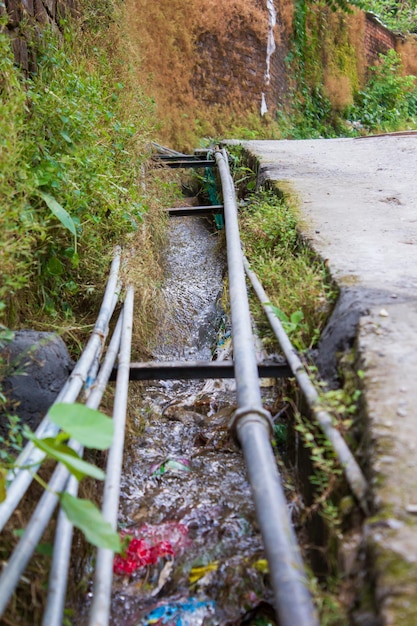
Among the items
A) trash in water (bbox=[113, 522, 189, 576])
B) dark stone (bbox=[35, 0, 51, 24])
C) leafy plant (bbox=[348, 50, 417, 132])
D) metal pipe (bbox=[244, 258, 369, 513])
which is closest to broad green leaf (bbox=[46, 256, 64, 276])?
metal pipe (bbox=[244, 258, 369, 513])

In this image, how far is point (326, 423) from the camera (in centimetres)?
166

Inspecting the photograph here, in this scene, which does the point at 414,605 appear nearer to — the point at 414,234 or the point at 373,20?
the point at 414,234

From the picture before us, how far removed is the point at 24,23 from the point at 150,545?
2.67m

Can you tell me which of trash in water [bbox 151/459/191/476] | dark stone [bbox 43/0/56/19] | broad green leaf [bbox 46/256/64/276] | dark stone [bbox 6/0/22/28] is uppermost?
dark stone [bbox 43/0/56/19]

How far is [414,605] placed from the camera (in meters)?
1.09

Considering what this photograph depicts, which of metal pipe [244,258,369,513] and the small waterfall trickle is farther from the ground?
the small waterfall trickle

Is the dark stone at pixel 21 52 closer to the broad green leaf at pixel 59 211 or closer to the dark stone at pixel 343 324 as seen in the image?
the broad green leaf at pixel 59 211

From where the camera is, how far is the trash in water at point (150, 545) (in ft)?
6.58

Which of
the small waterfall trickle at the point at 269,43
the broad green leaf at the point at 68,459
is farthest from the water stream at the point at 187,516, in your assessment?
the small waterfall trickle at the point at 269,43

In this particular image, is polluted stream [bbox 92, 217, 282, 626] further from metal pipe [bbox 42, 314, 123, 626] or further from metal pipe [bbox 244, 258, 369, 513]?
metal pipe [bbox 244, 258, 369, 513]

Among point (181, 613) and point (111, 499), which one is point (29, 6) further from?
point (181, 613)

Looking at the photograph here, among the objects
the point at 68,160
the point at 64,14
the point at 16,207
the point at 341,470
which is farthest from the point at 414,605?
the point at 64,14

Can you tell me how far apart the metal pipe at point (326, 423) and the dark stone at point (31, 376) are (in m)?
0.80

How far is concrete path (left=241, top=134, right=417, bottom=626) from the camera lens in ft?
4.03
